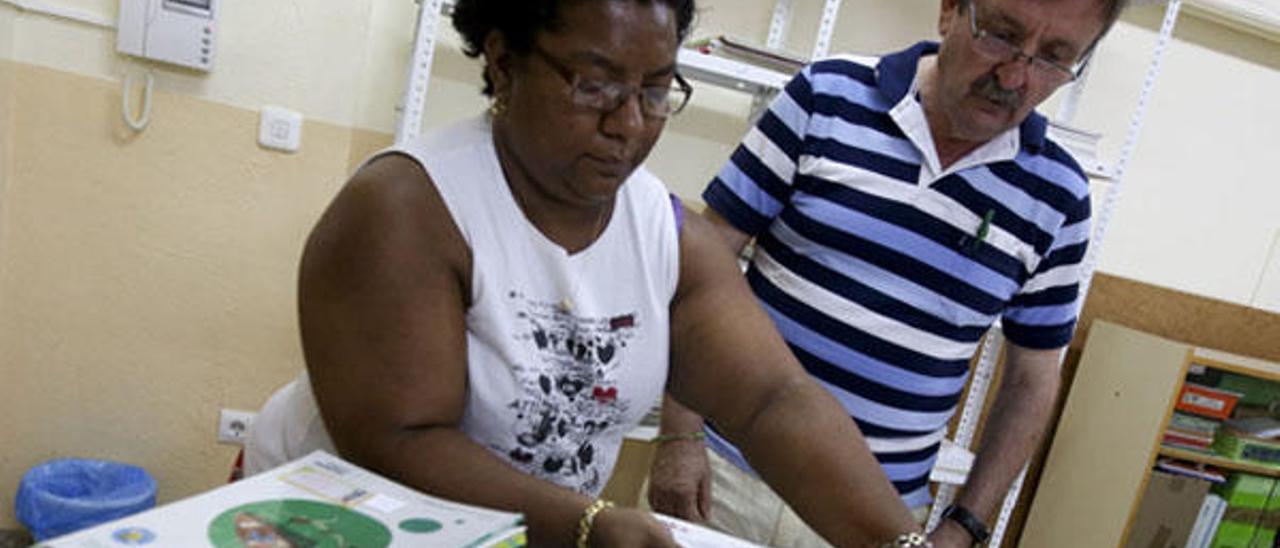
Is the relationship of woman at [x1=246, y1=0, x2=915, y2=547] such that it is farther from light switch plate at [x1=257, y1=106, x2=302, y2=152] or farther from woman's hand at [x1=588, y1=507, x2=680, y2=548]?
light switch plate at [x1=257, y1=106, x2=302, y2=152]

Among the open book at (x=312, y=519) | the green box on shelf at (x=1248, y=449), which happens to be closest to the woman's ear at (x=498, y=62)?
the open book at (x=312, y=519)

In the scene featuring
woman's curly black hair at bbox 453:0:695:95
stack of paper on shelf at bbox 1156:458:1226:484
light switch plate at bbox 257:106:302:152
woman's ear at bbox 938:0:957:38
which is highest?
woman's ear at bbox 938:0:957:38

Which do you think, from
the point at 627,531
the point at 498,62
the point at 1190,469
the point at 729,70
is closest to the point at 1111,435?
the point at 1190,469

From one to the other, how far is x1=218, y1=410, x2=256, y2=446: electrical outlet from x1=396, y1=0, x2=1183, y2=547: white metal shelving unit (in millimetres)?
853

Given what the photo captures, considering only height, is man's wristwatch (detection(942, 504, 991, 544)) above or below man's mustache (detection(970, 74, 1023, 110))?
below

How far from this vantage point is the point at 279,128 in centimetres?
188

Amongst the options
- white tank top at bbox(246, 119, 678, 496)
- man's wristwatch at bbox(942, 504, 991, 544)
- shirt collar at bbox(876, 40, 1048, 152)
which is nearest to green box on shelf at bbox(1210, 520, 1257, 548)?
man's wristwatch at bbox(942, 504, 991, 544)

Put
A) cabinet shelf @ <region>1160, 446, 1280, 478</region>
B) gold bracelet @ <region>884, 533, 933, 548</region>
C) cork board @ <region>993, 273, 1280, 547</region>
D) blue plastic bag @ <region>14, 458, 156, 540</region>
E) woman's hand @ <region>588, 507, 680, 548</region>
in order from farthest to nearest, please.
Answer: cork board @ <region>993, 273, 1280, 547</region> → cabinet shelf @ <region>1160, 446, 1280, 478</region> → blue plastic bag @ <region>14, 458, 156, 540</region> → gold bracelet @ <region>884, 533, 933, 548</region> → woman's hand @ <region>588, 507, 680, 548</region>

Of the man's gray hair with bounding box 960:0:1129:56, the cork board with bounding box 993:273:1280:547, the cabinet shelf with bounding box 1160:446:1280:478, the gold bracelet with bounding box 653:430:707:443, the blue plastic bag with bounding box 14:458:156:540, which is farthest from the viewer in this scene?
the cork board with bounding box 993:273:1280:547

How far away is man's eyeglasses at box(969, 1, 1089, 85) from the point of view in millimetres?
1032

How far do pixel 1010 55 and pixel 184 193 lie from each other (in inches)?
70.1

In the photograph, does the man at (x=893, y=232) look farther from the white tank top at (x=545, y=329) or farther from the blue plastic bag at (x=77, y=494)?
the blue plastic bag at (x=77, y=494)

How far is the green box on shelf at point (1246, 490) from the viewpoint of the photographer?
2299 mm

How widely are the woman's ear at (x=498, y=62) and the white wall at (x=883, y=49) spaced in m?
1.27
